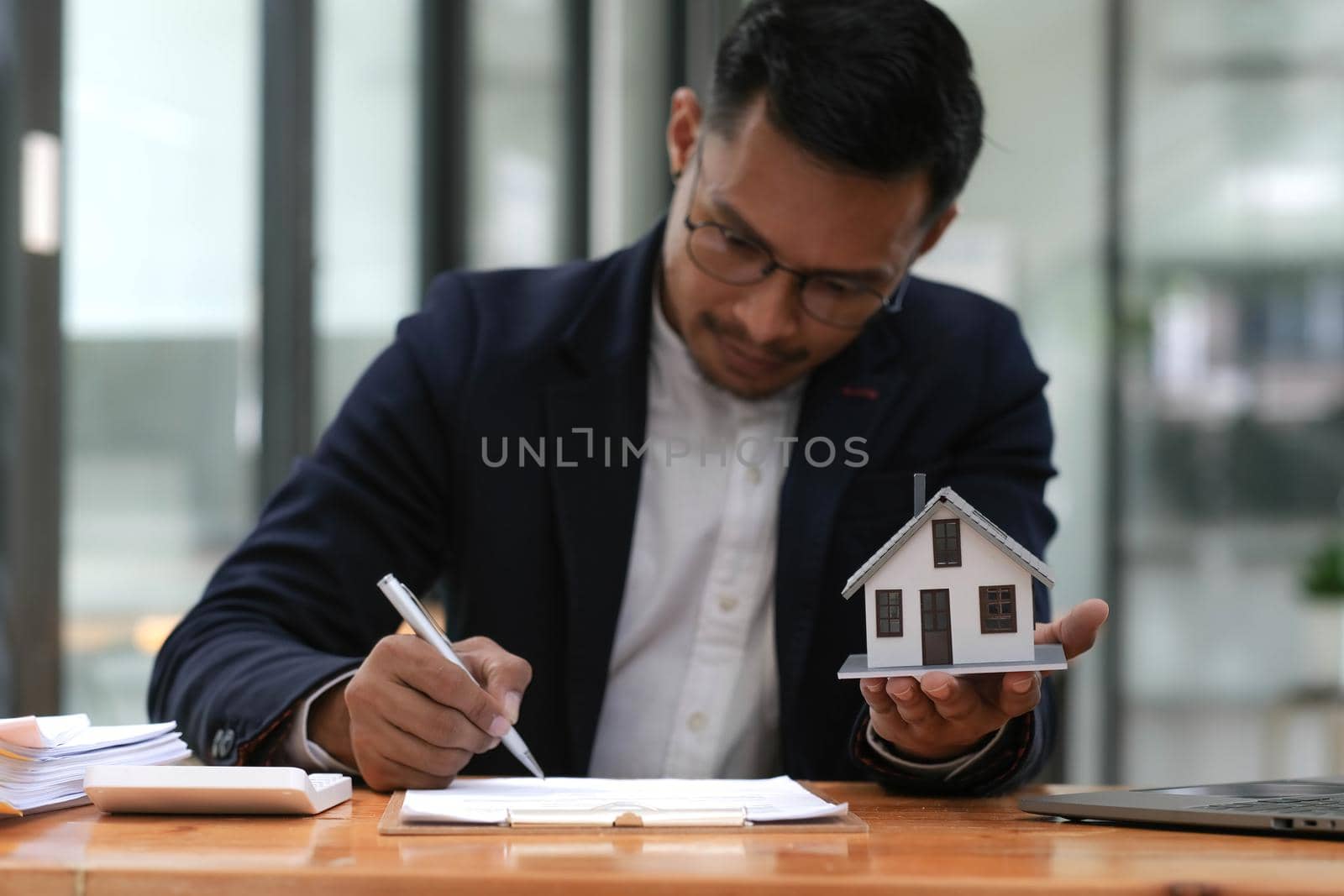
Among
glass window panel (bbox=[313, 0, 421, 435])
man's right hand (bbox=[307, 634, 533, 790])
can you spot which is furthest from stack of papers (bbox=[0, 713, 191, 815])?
glass window panel (bbox=[313, 0, 421, 435])

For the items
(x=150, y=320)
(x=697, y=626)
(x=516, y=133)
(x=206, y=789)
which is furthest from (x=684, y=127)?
(x=516, y=133)

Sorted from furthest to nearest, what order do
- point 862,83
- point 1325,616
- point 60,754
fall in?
point 1325,616 → point 862,83 → point 60,754

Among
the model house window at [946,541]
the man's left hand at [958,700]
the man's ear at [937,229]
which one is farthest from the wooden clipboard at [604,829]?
the man's ear at [937,229]

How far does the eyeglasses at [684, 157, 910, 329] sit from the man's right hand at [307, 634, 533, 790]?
20.8 inches

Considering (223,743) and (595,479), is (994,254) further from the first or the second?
(223,743)

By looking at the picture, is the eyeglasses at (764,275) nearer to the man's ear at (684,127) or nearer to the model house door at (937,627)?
the man's ear at (684,127)

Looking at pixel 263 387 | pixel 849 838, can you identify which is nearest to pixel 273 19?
pixel 263 387

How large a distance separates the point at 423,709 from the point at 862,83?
722mm

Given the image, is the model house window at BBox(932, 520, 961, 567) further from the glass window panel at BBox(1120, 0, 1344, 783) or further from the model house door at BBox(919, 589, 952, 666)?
the glass window panel at BBox(1120, 0, 1344, 783)

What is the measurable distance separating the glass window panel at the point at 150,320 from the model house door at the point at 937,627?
1.47 m

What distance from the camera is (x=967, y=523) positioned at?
1.02m

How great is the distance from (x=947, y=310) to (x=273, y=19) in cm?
165

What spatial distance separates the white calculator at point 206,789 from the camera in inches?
36.1

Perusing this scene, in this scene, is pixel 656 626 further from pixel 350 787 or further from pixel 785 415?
pixel 350 787
